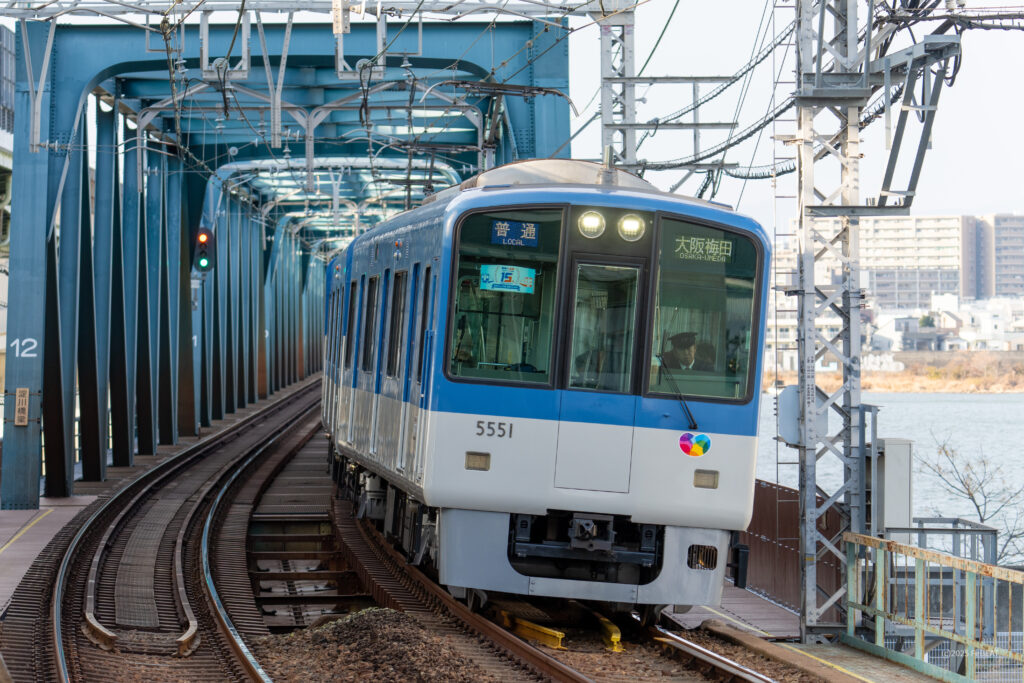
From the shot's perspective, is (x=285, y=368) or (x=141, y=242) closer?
(x=141, y=242)

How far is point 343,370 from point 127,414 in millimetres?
8842

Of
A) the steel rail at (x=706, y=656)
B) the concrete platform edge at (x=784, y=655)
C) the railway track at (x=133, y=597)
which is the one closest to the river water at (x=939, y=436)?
the railway track at (x=133, y=597)

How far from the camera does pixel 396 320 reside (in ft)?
36.8

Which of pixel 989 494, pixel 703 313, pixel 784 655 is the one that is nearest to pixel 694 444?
pixel 703 313

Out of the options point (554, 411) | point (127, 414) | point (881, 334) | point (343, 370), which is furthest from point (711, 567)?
point (881, 334)

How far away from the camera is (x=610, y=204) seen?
30.1 ft

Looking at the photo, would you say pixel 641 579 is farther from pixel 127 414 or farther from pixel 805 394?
pixel 127 414

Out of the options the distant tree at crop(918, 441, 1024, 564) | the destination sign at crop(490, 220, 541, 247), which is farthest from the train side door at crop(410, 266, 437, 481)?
the distant tree at crop(918, 441, 1024, 564)

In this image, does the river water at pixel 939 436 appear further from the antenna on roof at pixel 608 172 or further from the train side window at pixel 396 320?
the antenna on roof at pixel 608 172

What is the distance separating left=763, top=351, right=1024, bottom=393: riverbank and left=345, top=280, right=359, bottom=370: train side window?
197 ft

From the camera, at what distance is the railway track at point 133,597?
344 inches

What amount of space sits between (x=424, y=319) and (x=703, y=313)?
2.02 metres

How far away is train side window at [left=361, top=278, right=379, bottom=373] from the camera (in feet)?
41.7

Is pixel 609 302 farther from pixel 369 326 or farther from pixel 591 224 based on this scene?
pixel 369 326
